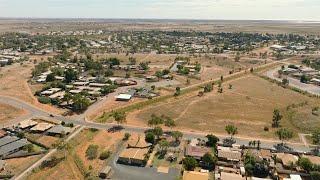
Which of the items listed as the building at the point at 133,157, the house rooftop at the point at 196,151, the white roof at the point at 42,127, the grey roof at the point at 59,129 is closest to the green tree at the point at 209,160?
the house rooftop at the point at 196,151

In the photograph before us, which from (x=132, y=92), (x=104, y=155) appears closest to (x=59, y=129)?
(x=104, y=155)

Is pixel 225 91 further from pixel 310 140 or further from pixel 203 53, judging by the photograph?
pixel 203 53

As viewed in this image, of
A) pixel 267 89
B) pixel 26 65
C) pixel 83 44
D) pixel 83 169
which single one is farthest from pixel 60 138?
pixel 83 44

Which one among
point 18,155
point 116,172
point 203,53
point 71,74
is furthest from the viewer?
point 203,53

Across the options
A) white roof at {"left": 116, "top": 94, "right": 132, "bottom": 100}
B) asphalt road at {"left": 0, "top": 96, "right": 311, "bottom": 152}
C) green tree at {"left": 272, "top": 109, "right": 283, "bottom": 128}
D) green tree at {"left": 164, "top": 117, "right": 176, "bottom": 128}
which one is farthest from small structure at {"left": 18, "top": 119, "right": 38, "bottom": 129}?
green tree at {"left": 272, "top": 109, "right": 283, "bottom": 128}

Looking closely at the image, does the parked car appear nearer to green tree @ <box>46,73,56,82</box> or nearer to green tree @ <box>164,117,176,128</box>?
green tree @ <box>164,117,176,128</box>
